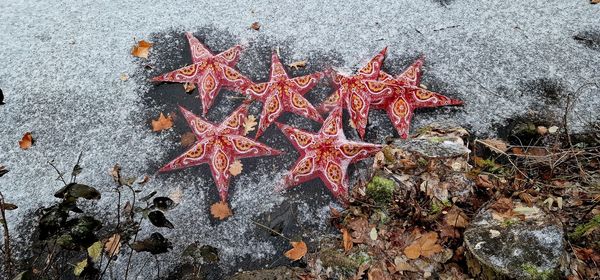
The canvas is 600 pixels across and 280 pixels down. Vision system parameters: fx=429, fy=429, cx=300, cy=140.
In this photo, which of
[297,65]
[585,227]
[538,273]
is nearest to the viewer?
[538,273]

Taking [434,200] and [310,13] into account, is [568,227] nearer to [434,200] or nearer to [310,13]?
[434,200]

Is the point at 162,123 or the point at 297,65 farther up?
the point at 297,65

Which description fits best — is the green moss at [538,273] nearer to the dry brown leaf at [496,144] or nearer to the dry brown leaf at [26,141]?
the dry brown leaf at [496,144]

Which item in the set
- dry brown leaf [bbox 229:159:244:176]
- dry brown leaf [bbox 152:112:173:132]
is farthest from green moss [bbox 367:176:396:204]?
dry brown leaf [bbox 152:112:173:132]

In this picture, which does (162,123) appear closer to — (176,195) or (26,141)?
(176,195)

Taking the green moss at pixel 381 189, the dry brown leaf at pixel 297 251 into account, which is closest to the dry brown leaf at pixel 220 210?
the dry brown leaf at pixel 297 251

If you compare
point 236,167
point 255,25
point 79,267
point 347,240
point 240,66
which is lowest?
point 79,267

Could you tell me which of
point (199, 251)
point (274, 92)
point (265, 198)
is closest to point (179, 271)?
point (199, 251)

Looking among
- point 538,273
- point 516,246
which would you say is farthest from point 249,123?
point 538,273
